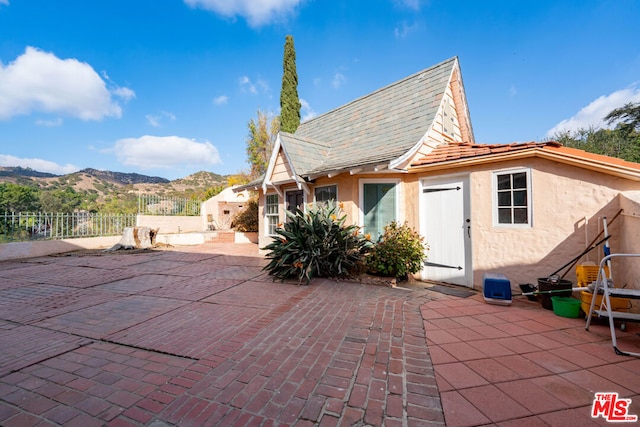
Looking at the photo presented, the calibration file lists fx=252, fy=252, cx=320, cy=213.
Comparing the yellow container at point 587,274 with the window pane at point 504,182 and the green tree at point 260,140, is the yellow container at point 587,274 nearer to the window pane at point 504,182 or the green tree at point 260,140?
the window pane at point 504,182

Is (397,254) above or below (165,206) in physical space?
below

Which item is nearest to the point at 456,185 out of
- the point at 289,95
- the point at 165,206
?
the point at 289,95

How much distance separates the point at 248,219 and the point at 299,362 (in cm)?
1323

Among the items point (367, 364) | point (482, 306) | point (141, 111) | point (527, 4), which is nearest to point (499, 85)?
point (527, 4)

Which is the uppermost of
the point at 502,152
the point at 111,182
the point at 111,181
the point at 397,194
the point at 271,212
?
the point at 111,181

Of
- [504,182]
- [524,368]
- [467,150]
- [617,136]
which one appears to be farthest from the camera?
[617,136]

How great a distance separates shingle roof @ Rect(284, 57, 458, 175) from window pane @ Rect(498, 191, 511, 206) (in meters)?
2.29

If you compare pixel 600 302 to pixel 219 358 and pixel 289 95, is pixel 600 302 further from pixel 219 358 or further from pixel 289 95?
pixel 289 95

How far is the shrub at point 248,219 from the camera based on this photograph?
15003mm

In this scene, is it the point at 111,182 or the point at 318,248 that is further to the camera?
the point at 111,182

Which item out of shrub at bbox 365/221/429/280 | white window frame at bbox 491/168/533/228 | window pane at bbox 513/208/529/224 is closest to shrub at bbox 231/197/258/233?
shrub at bbox 365/221/429/280

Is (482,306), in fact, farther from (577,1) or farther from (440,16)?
(440,16)

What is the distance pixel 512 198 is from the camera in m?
5.19

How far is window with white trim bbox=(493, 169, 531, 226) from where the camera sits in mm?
5023
